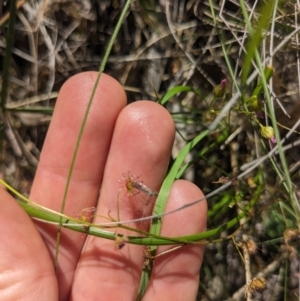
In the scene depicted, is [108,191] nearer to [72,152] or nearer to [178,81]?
[72,152]

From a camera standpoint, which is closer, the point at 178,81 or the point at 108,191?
the point at 108,191

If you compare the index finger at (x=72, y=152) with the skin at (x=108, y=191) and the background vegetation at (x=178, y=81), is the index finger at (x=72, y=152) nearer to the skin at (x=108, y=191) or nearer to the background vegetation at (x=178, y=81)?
the skin at (x=108, y=191)

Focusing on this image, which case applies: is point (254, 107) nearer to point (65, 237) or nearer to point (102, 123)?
point (102, 123)

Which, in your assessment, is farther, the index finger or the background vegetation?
the background vegetation

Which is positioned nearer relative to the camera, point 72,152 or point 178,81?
point 72,152

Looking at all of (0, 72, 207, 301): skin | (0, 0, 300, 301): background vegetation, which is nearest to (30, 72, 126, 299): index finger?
(0, 72, 207, 301): skin

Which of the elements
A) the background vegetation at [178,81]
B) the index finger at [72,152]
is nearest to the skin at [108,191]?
the index finger at [72,152]

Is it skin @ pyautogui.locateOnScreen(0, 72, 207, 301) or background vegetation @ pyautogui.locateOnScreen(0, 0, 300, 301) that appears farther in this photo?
background vegetation @ pyautogui.locateOnScreen(0, 0, 300, 301)

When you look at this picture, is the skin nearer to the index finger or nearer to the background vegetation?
the index finger

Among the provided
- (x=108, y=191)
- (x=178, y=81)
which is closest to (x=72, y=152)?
(x=108, y=191)
